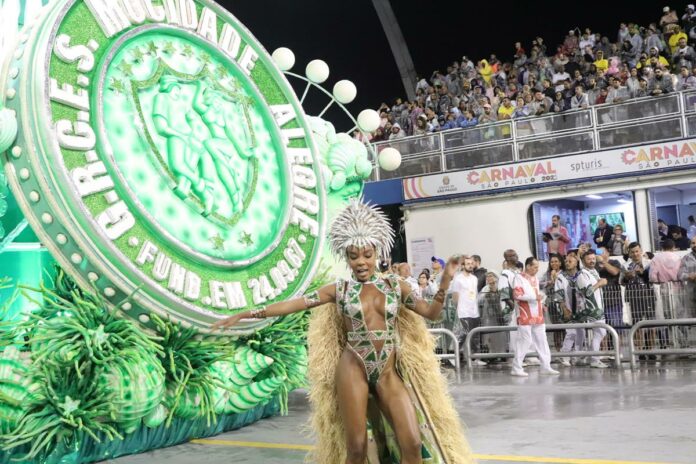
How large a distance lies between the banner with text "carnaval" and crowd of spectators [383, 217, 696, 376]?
296 cm

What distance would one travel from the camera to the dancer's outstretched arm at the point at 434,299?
150 inches

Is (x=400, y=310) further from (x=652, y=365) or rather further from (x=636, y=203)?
(x=636, y=203)

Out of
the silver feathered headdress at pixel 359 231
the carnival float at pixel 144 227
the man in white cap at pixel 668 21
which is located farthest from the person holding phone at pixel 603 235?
the silver feathered headdress at pixel 359 231

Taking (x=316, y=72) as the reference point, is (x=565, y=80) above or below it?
above

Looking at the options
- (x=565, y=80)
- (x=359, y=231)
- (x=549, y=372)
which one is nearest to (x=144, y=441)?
(x=359, y=231)

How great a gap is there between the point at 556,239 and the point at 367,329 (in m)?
11.5

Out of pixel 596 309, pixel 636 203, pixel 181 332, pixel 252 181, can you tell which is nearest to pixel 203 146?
pixel 252 181

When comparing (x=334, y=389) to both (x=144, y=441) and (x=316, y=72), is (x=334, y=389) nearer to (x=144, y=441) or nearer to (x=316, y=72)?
(x=144, y=441)

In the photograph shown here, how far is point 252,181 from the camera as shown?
649cm

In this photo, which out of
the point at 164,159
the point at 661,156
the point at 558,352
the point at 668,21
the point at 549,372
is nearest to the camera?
the point at 164,159

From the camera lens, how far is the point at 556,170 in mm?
15227

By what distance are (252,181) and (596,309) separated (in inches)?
237

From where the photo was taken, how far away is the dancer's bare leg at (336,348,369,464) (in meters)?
3.95

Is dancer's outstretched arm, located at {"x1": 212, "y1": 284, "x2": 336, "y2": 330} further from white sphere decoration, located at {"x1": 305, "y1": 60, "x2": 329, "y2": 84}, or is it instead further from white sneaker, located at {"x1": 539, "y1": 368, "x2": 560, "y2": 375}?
white sneaker, located at {"x1": 539, "y1": 368, "x2": 560, "y2": 375}
